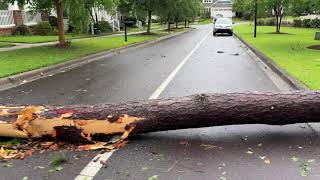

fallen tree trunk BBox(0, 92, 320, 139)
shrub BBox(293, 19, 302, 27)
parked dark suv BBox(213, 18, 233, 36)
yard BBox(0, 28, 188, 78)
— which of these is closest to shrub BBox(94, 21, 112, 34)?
parked dark suv BBox(213, 18, 233, 36)

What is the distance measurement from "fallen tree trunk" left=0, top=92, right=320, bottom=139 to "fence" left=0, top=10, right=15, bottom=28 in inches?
1017

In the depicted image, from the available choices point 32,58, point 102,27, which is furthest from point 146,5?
point 32,58

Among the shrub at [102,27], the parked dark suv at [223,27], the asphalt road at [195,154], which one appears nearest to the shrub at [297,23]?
the parked dark suv at [223,27]

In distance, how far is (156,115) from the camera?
20.1ft

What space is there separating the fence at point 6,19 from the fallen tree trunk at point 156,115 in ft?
84.7

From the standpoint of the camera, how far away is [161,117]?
6.11 m

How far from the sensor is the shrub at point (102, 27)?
3762 cm

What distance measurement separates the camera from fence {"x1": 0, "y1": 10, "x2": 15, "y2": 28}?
3031 cm

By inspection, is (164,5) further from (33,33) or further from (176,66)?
(176,66)

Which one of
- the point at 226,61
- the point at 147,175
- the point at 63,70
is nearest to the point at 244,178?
the point at 147,175

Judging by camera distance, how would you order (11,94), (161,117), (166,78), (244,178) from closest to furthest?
1. (244,178)
2. (161,117)
3. (11,94)
4. (166,78)

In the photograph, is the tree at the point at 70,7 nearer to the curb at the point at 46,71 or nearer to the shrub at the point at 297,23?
the curb at the point at 46,71

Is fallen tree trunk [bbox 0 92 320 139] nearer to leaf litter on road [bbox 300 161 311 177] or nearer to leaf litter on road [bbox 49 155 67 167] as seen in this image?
leaf litter on road [bbox 49 155 67 167]

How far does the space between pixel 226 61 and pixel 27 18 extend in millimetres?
20674
